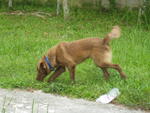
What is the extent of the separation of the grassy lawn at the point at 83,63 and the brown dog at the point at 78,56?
26cm

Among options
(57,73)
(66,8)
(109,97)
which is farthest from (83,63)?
(66,8)

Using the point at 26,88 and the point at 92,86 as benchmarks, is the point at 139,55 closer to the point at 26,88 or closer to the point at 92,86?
the point at 92,86

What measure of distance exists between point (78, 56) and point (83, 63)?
4.91 feet

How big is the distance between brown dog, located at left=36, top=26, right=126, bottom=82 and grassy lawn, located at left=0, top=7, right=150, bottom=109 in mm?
262

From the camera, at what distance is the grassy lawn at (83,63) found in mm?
7012

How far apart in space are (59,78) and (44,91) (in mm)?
1165

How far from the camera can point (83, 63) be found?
9.15 m

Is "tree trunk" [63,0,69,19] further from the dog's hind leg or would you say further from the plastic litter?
the plastic litter

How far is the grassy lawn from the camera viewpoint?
23.0ft

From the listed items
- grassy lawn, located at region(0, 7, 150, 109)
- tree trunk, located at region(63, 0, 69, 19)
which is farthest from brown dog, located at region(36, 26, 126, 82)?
tree trunk, located at region(63, 0, 69, 19)

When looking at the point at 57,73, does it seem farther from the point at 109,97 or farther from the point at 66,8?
the point at 66,8

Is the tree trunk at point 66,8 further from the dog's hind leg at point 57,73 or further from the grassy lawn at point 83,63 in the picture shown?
the dog's hind leg at point 57,73

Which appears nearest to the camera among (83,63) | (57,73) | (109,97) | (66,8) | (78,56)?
(109,97)

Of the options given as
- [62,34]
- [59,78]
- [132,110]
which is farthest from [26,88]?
[62,34]
